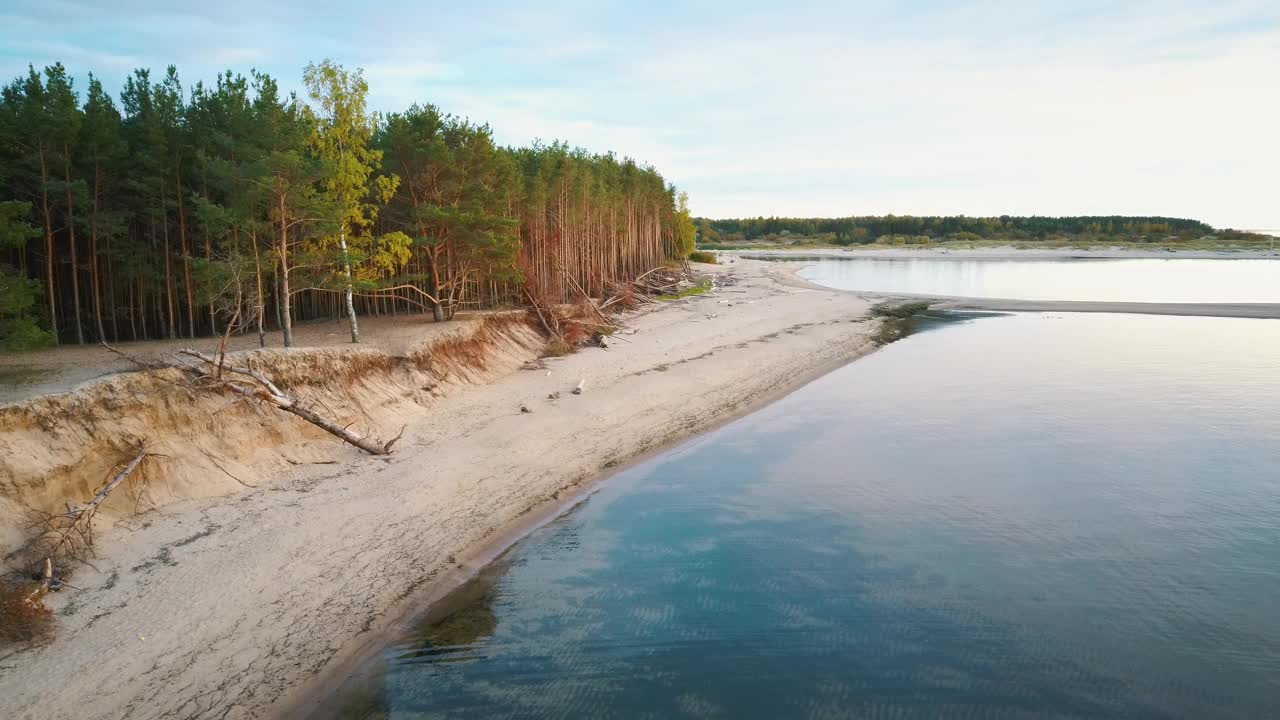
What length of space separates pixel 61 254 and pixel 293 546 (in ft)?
65.9

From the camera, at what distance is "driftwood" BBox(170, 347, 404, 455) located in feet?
46.8

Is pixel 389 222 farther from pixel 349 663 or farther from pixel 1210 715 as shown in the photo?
pixel 1210 715

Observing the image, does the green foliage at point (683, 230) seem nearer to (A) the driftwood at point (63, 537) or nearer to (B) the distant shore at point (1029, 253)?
(B) the distant shore at point (1029, 253)

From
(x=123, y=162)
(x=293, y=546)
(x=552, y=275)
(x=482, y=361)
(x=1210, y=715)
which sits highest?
(x=123, y=162)

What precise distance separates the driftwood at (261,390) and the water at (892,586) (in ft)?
17.6

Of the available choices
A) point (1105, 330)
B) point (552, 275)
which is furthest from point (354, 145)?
point (1105, 330)

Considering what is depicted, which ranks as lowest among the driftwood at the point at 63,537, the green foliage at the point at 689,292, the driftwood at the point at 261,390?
the driftwood at the point at 63,537

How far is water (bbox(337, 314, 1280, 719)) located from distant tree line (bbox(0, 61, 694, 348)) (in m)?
11.3

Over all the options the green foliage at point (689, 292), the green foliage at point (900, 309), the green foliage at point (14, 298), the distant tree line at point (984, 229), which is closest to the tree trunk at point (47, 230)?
the green foliage at point (14, 298)

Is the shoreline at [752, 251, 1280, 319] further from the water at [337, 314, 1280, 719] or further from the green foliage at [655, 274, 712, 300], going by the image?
the water at [337, 314, 1280, 719]

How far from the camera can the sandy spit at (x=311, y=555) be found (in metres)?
8.23

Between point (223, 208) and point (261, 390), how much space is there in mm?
7134

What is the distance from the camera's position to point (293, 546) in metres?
11.4

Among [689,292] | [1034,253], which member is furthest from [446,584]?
[1034,253]
